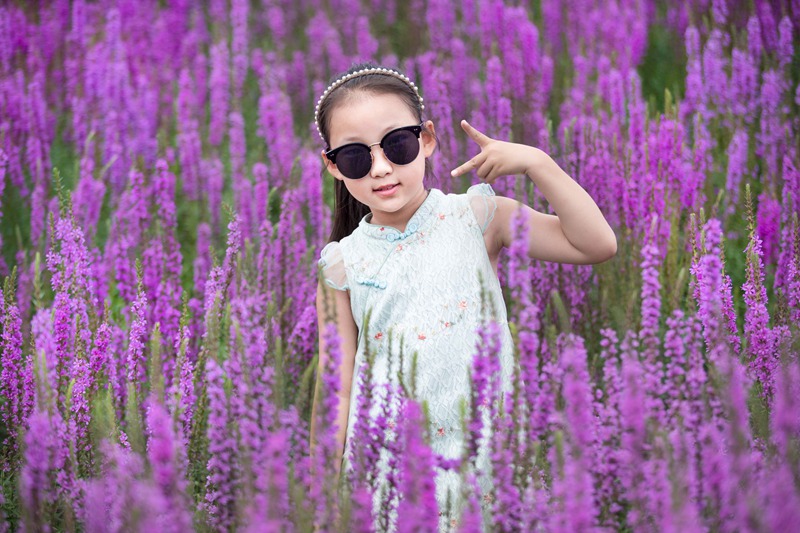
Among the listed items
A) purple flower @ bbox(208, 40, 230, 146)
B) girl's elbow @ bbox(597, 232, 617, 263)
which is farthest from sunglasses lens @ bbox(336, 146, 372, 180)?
purple flower @ bbox(208, 40, 230, 146)

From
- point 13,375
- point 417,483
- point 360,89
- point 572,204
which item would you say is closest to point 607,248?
point 572,204

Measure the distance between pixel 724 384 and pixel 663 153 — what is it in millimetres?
2308

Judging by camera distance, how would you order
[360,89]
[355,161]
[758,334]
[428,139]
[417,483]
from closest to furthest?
[417,483], [758,334], [355,161], [360,89], [428,139]

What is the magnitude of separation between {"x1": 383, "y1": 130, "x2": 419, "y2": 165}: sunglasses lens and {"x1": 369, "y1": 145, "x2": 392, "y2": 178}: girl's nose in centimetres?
2

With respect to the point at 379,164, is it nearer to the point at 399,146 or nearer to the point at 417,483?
the point at 399,146

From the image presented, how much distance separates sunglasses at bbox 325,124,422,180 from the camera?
96.2 inches

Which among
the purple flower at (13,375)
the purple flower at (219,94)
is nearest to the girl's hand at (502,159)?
the purple flower at (13,375)

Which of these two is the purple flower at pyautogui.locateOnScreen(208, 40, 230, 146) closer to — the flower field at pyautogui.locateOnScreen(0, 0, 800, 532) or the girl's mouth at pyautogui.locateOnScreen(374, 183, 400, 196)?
the flower field at pyautogui.locateOnScreen(0, 0, 800, 532)

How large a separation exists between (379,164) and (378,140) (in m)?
0.09

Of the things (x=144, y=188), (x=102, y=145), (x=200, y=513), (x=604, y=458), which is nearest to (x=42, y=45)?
(x=102, y=145)

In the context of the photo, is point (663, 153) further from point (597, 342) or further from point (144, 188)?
point (144, 188)

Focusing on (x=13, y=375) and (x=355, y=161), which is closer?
(x=355, y=161)

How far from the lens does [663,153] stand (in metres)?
3.77

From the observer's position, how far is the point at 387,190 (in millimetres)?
2508
